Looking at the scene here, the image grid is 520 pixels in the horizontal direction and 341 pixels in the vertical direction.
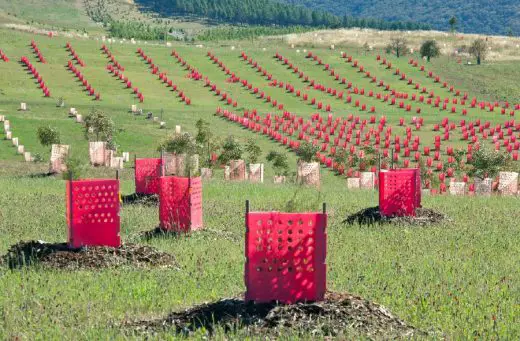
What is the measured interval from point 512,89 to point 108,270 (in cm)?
9350

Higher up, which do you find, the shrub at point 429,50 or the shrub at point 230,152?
the shrub at point 429,50

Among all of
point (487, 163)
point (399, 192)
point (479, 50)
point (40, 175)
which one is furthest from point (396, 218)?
point (479, 50)

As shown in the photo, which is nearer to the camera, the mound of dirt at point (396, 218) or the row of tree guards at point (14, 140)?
the mound of dirt at point (396, 218)

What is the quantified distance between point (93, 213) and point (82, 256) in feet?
3.39

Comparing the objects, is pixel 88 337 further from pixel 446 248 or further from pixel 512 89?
pixel 512 89

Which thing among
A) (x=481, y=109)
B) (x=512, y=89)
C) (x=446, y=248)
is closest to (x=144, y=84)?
(x=481, y=109)

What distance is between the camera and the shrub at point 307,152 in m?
60.1

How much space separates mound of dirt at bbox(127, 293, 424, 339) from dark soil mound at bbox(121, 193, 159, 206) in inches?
736

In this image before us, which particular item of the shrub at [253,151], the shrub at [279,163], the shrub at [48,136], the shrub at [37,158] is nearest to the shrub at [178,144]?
the shrub at [253,151]

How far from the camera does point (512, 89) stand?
106 meters

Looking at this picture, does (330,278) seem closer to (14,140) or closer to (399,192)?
(399,192)

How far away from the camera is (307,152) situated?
60.2 metres

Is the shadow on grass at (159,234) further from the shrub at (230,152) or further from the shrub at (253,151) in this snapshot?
the shrub at (253,151)

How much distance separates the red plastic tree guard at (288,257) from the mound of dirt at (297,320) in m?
0.20
